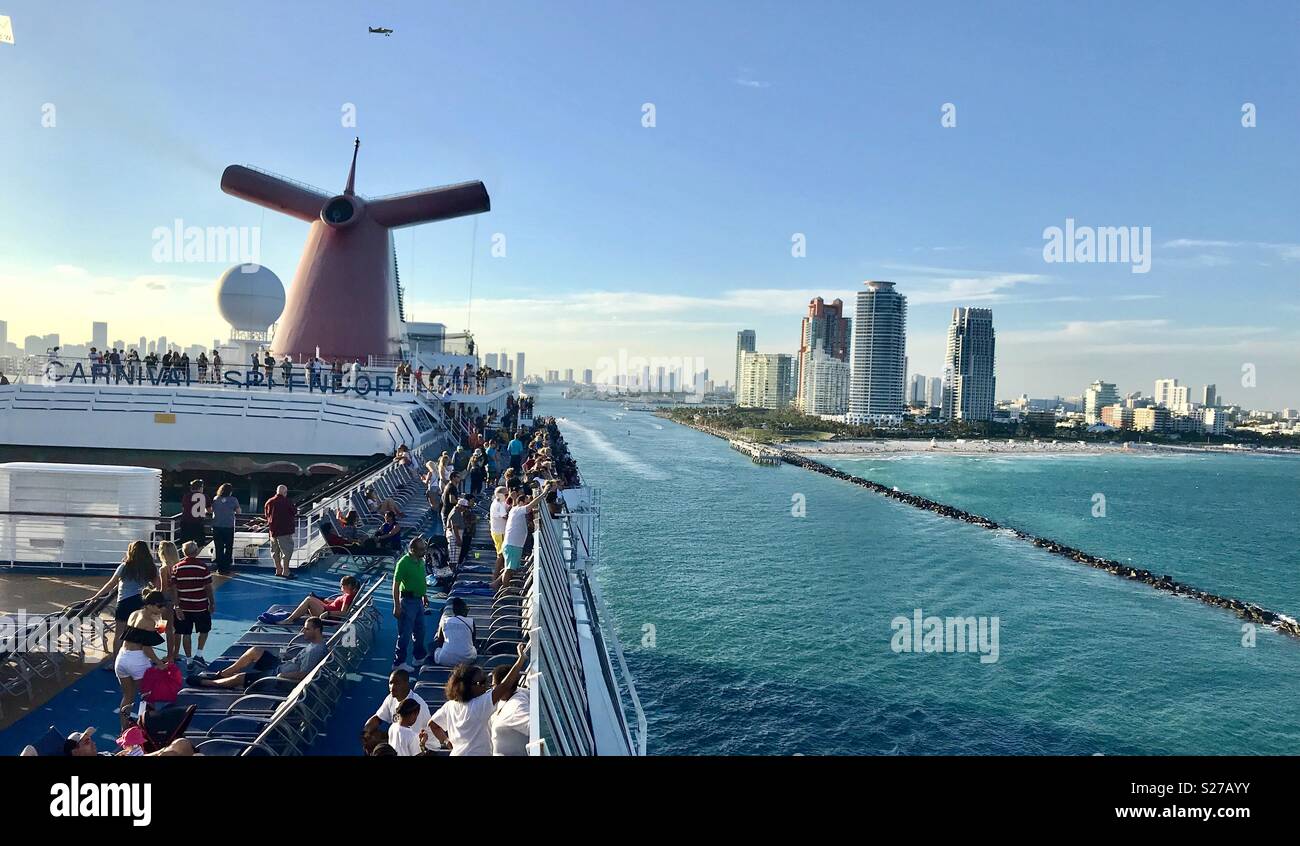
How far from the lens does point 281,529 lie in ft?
28.8

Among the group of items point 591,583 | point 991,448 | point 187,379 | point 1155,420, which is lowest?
point 991,448

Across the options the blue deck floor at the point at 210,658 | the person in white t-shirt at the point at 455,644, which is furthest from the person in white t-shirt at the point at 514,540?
the person in white t-shirt at the point at 455,644

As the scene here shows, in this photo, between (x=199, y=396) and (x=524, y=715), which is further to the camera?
(x=199, y=396)

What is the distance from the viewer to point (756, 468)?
239 ft

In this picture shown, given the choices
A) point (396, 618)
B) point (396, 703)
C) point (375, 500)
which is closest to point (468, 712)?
point (396, 703)

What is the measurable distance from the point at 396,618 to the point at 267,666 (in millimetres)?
1305

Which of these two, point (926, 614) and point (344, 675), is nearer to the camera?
point (344, 675)

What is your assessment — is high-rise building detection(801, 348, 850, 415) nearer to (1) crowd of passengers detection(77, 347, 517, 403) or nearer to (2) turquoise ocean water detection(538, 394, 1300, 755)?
(2) turquoise ocean water detection(538, 394, 1300, 755)

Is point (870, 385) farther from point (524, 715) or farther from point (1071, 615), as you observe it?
point (524, 715)

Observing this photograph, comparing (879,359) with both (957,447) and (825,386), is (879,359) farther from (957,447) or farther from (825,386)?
(957,447)

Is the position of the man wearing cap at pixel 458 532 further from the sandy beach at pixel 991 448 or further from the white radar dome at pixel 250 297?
the sandy beach at pixel 991 448

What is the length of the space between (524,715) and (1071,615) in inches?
1082
